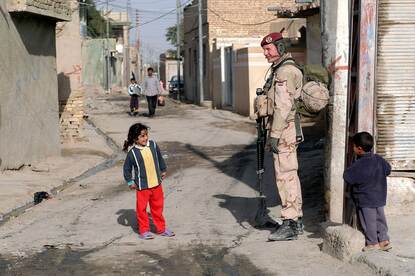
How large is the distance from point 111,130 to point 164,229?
46.0 feet

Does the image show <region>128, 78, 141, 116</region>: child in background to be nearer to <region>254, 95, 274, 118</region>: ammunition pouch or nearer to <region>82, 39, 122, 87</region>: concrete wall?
<region>254, 95, 274, 118</region>: ammunition pouch

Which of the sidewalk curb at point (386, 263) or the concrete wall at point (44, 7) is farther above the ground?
the concrete wall at point (44, 7)

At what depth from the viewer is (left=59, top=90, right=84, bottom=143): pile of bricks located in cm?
1719

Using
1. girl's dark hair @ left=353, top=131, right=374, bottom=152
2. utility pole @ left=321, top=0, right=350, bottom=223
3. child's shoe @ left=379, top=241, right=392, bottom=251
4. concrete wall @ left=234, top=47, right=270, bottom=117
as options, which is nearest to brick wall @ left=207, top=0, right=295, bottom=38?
concrete wall @ left=234, top=47, right=270, bottom=117

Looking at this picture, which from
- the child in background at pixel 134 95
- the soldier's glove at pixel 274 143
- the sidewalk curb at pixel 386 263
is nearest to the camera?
the sidewalk curb at pixel 386 263

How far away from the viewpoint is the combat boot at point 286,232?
22.6 ft

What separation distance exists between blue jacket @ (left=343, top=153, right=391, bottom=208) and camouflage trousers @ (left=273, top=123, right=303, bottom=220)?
106 cm

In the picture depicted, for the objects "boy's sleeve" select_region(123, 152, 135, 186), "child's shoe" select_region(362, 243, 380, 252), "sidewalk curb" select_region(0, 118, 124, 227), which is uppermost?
"boy's sleeve" select_region(123, 152, 135, 186)

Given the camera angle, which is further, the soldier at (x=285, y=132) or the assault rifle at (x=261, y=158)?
the assault rifle at (x=261, y=158)

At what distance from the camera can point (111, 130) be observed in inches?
837

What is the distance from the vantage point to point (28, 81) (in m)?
13.3

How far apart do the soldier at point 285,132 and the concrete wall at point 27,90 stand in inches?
252

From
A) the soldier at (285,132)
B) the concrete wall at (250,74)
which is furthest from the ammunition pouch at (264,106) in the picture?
the concrete wall at (250,74)

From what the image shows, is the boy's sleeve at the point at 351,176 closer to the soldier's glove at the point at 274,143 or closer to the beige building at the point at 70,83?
the soldier's glove at the point at 274,143
